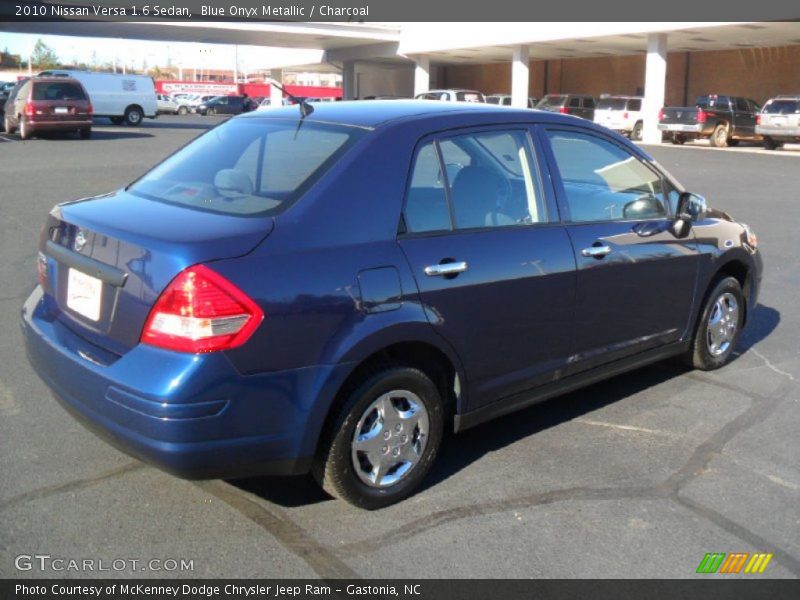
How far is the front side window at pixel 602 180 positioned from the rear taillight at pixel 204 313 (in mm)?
2067

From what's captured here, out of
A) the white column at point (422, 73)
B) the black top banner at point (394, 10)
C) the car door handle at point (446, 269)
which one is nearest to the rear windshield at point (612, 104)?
the black top banner at point (394, 10)

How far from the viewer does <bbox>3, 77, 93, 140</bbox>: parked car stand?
25.0m

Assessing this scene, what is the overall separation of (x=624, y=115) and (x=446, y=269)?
3353cm

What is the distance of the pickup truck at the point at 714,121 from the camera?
3106cm

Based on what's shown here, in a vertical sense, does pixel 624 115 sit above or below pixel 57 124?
above

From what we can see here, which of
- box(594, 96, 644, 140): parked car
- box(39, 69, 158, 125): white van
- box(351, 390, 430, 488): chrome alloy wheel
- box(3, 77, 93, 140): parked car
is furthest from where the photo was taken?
box(39, 69, 158, 125): white van

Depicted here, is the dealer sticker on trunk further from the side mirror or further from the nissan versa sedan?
the side mirror

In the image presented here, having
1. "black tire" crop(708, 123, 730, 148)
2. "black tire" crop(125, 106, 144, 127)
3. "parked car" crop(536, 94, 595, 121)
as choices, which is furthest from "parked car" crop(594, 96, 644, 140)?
"black tire" crop(125, 106, 144, 127)

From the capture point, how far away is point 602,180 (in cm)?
495

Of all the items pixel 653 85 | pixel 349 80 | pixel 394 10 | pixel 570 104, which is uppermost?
pixel 394 10

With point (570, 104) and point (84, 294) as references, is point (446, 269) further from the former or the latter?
point (570, 104)

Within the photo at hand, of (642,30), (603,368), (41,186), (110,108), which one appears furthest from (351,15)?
(603,368)

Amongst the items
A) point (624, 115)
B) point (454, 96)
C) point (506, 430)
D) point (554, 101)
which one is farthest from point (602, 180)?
point (554, 101)

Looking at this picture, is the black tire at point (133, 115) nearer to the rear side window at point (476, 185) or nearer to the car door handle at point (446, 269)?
the rear side window at point (476, 185)
